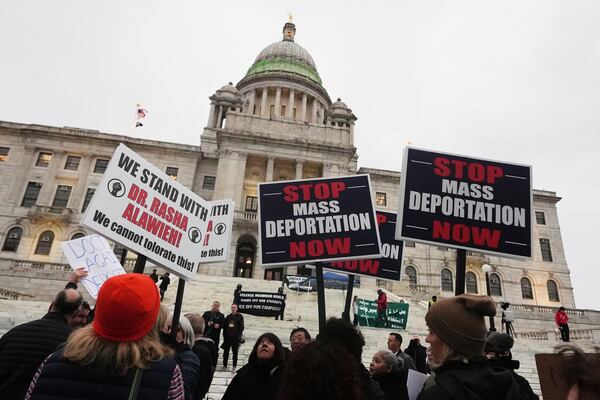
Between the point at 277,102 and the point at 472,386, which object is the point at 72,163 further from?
the point at 472,386

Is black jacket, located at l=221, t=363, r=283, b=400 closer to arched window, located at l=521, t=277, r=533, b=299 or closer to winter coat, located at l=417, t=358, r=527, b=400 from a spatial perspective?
winter coat, located at l=417, t=358, r=527, b=400

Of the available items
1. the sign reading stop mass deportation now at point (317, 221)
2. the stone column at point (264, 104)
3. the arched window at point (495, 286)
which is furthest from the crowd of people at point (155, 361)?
the stone column at point (264, 104)

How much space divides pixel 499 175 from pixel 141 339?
509cm

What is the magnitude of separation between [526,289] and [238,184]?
102ft

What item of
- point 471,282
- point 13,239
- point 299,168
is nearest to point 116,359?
point 299,168

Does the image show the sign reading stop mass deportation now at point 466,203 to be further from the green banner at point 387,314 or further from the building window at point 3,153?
the building window at point 3,153

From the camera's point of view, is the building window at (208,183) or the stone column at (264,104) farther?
the stone column at (264,104)

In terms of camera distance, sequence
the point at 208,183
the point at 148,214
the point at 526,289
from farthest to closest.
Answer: the point at 208,183 < the point at 526,289 < the point at 148,214

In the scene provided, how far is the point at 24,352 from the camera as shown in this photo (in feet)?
10.2

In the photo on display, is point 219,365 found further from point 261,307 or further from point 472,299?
point 472,299

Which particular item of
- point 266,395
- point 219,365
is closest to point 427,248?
point 219,365

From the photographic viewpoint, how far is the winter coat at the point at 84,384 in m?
2.00

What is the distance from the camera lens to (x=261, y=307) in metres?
16.9

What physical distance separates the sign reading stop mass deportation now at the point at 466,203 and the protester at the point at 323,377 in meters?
3.43
